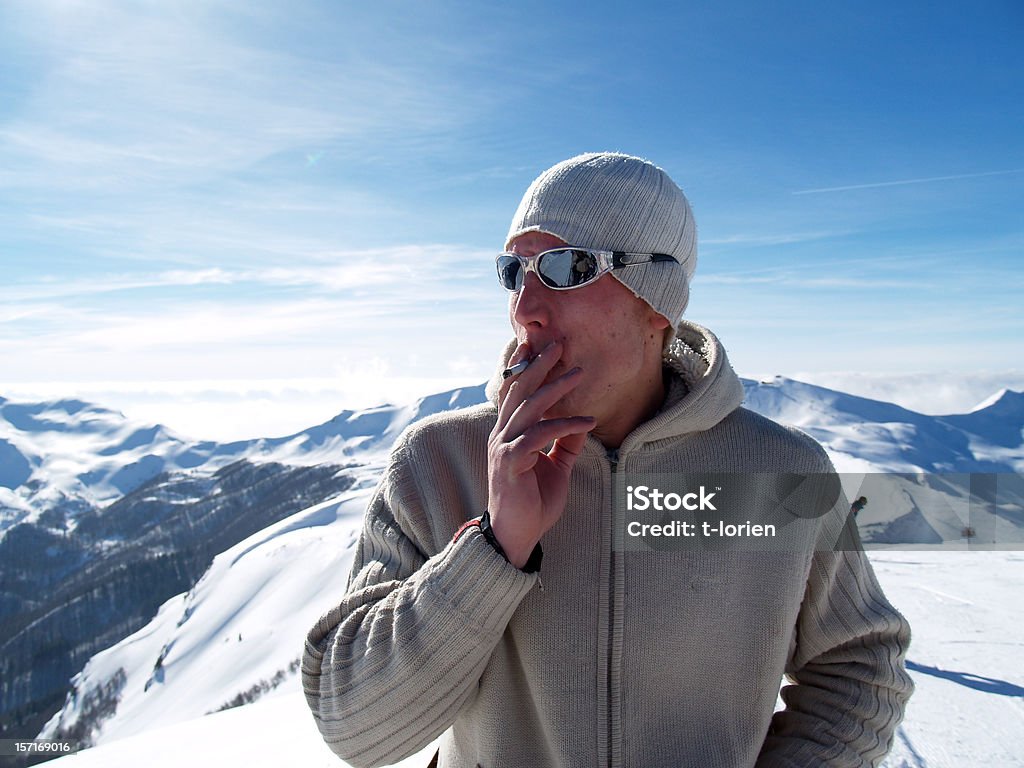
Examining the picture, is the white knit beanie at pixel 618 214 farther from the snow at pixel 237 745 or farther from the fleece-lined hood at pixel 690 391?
the snow at pixel 237 745

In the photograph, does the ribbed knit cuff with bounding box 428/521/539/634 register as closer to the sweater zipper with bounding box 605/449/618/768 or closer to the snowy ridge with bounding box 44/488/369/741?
the sweater zipper with bounding box 605/449/618/768

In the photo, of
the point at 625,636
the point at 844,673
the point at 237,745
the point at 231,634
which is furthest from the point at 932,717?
the point at 231,634

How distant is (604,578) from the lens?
2.67 metres

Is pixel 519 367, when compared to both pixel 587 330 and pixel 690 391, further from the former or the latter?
pixel 690 391

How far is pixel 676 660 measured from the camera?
8.61 feet

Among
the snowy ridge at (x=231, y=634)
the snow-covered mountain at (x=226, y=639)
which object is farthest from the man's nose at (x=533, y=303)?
the snowy ridge at (x=231, y=634)

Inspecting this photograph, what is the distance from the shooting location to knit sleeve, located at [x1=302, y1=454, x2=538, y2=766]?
2.19 meters

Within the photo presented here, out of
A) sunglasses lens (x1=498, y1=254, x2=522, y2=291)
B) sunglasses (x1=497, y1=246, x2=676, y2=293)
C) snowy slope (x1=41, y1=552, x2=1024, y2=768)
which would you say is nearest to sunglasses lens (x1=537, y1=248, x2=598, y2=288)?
sunglasses (x1=497, y1=246, x2=676, y2=293)

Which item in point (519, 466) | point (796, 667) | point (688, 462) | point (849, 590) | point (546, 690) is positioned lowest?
point (796, 667)

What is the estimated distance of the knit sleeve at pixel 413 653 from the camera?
2191 mm

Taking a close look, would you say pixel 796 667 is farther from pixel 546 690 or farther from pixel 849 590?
pixel 546 690

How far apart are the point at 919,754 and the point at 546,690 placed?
4.91m

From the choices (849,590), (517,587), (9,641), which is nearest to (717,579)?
(849,590)

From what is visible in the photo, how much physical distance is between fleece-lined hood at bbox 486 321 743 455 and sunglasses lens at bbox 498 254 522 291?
0.84 ft
